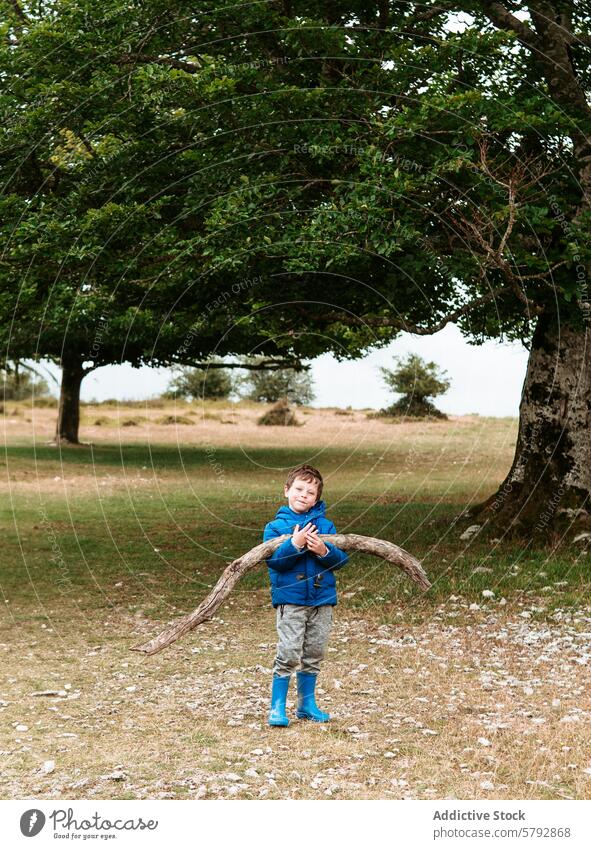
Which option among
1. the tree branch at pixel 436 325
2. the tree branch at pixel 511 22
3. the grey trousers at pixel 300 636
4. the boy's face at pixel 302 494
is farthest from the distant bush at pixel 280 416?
the boy's face at pixel 302 494

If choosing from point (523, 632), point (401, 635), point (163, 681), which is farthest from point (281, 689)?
point (523, 632)

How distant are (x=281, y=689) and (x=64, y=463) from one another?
30.2 meters

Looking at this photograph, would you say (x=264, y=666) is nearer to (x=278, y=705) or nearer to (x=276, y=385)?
(x=278, y=705)

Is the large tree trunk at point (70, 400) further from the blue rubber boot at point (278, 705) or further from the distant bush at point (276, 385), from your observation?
the blue rubber boot at point (278, 705)

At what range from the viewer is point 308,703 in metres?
8.88

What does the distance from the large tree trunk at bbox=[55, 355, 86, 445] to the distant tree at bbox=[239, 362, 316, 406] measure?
730 centimetres

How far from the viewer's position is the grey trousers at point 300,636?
827 cm

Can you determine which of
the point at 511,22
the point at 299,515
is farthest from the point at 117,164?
the point at 299,515

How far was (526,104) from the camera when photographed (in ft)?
47.3

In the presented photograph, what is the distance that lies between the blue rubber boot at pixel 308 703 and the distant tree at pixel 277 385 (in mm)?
27476

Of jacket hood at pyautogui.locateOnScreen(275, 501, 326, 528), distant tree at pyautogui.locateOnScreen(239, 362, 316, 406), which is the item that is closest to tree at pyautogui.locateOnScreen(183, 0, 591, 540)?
jacket hood at pyautogui.locateOnScreen(275, 501, 326, 528)

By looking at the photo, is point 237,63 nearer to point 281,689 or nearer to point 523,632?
point 523,632

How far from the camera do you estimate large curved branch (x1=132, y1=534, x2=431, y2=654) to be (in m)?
8.12

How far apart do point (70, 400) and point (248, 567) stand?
3584 cm
